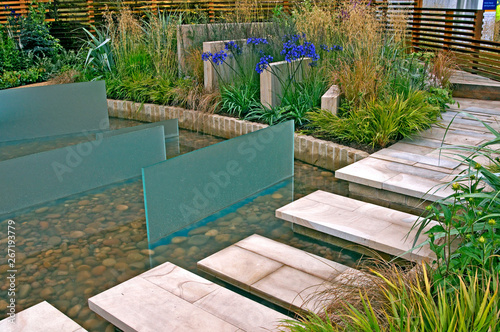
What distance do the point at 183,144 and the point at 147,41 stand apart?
7.59ft

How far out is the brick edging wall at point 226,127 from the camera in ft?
13.9

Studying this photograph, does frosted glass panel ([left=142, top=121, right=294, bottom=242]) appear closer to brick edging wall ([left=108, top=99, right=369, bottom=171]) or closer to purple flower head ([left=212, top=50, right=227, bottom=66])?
brick edging wall ([left=108, top=99, right=369, bottom=171])

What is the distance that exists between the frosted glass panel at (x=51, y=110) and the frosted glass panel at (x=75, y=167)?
1.91 m

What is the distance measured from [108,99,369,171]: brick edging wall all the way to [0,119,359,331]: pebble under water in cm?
33

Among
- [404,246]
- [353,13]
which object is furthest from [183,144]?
[404,246]

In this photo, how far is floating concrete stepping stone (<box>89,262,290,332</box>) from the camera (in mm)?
2123

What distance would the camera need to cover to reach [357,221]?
3.07 m

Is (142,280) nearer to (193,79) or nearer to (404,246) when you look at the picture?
(404,246)

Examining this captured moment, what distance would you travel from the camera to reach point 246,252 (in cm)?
281

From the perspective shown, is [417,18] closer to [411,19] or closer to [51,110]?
[411,19]

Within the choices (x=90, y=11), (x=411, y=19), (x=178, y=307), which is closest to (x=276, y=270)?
(x=178, y=307)

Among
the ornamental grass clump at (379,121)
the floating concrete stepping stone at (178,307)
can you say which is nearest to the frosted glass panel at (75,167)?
the floating concrete stepping stone at (178,307)

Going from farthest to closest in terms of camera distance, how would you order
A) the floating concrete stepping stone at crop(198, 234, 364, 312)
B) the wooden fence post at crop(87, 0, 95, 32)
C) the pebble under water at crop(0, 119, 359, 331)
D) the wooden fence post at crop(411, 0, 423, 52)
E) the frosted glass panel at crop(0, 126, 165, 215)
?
the wooden fence post at crop(87, 0, 95, 32) → the wooden fence post at crop(411, 0, 423, 52) → the frosted glass panel at crop(0, 126, 165, 215) → the pebble under water at crop(0, 119, 359, 331) → the floating concrete stepping stone at crop(198, 234, 364, 312)

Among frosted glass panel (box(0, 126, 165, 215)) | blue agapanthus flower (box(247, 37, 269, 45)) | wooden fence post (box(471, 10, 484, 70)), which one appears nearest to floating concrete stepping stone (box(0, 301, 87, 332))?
frosted glass panel (box(0, 126, 165, 215))
